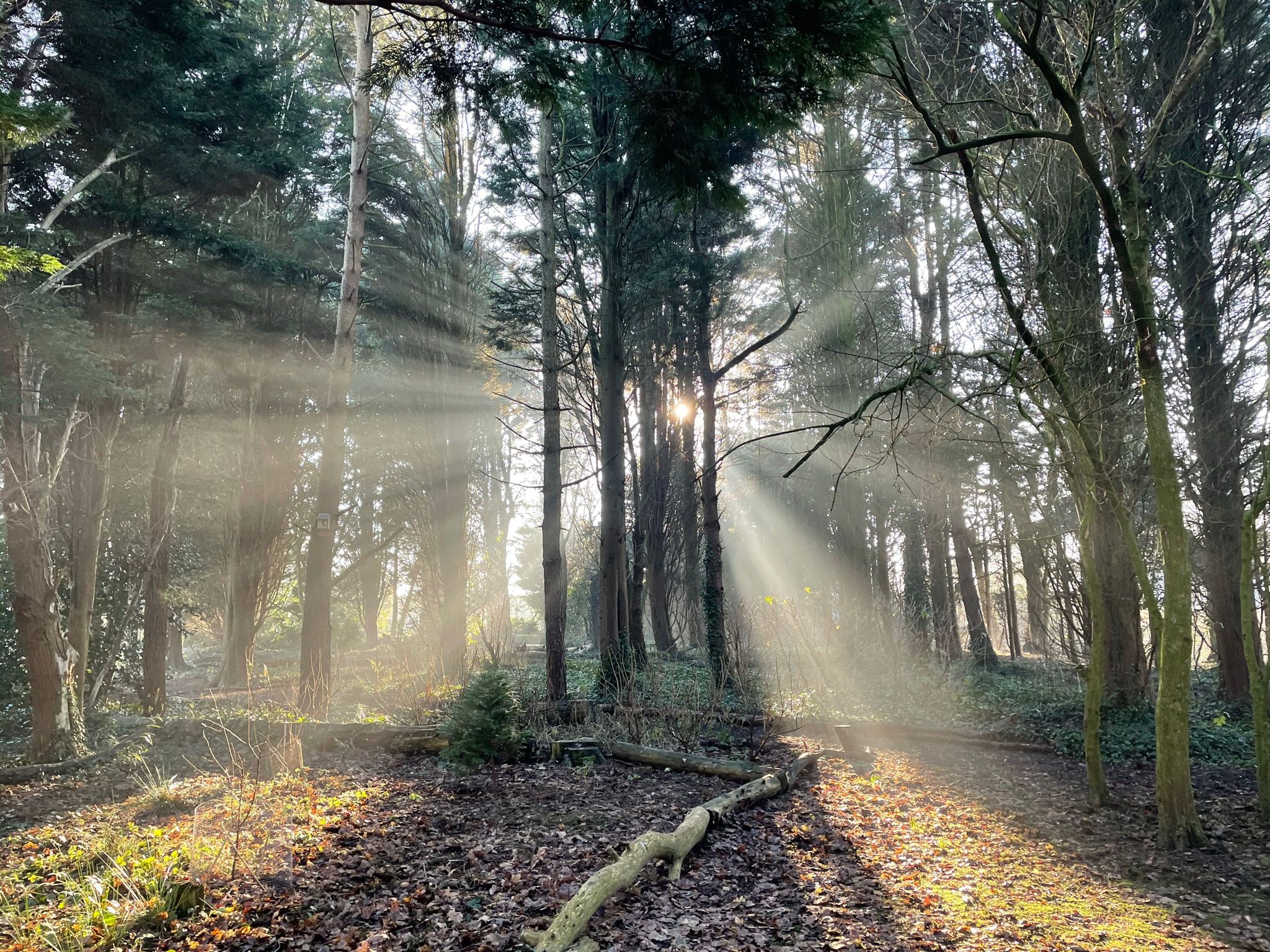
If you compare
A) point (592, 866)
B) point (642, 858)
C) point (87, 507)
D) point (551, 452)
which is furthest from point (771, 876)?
point (87, 507)

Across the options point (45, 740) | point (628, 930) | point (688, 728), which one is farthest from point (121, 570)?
point (628, 930)

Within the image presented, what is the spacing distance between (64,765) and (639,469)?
1078 centimetres

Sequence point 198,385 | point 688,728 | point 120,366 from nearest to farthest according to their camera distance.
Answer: point 688,728 → point 120,366 → point 198,385

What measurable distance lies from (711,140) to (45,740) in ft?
26.2

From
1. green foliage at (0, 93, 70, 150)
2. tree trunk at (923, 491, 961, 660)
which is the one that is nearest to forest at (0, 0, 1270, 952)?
green foliage at (0, 93, 70, 150)

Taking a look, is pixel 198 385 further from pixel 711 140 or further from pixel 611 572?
pixel 711 140

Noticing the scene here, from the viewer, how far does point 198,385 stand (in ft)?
45.4

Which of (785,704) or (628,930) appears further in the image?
(785,704)

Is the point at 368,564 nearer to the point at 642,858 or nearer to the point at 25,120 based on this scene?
the point at 642,858

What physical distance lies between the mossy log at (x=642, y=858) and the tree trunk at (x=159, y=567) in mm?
8708

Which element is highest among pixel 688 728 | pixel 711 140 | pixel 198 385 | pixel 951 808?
pixel 198 385

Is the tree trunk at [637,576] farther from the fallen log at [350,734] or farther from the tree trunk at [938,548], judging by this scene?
the tree trunk at [938,548]

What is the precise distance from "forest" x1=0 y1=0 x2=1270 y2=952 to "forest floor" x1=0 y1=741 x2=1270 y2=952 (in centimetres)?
4

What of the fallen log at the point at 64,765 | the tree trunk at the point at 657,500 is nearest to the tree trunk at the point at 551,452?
the fallen log at the point at 64,765
